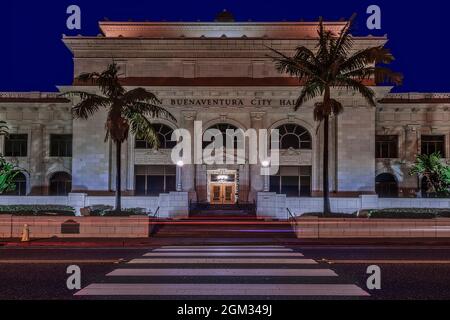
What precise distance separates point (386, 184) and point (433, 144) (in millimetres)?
4857

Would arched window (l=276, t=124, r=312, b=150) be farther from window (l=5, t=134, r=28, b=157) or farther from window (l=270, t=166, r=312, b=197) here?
window (l=5, t=134, r=28, b=157)

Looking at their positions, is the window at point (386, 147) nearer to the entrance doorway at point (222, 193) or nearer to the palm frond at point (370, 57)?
the entrance doorway at point (222, 193)

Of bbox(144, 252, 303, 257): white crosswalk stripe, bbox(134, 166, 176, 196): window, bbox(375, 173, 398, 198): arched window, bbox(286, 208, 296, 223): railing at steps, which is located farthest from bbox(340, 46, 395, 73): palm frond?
bbox(375, 173, 398, 198): arched window

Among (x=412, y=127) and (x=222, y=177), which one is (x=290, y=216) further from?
(x=412, y=127)

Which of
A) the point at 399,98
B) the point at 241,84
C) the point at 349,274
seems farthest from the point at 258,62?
the point at 349,274

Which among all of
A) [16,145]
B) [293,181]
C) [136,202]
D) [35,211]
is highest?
[16,145]

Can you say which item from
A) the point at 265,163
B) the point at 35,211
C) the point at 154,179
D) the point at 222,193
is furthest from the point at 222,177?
the point at 35,211

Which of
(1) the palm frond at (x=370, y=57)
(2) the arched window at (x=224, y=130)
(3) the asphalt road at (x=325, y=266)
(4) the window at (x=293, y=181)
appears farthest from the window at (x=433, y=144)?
(3) the asphalt road at (x=325, y=266)

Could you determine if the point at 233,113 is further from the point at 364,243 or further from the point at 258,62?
the point at 364,243

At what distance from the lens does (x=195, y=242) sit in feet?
73.7

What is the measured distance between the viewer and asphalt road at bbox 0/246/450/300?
11.3 meters

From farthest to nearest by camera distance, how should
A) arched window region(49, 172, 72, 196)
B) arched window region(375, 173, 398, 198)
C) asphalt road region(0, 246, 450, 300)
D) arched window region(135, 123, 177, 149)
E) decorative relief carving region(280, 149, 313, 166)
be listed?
arched window region(49, 172, 72, 196) < arched window region(375, 173, 398, 198) < arched window region(135, 123, 177, 149) < decorative relief carving region(280, 149, 313, 166) < asphalt road region(0, 246, 450, 300)

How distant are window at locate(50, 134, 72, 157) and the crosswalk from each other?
30474 millimetres
